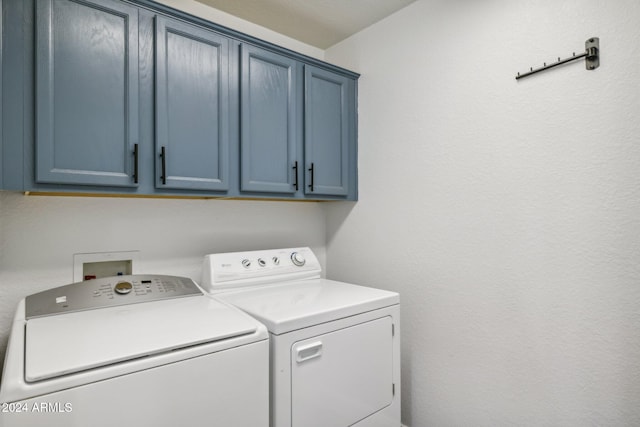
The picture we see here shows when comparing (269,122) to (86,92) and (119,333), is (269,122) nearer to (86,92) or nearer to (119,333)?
(86,92)

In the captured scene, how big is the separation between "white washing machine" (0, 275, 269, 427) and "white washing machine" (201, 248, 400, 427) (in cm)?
12

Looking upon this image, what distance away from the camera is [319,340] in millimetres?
1376

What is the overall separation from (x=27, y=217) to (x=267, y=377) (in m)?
1.26

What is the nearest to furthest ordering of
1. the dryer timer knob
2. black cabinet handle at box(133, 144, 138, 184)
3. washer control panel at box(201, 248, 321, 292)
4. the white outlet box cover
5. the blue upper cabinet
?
the blue upper cabinet, black cabinet handle at box(133, 144, 138, 184), the white outlet box cover, washer control panel at box(201, 248, 321, 292), the dryer timer knob

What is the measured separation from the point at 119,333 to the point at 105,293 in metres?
0.43

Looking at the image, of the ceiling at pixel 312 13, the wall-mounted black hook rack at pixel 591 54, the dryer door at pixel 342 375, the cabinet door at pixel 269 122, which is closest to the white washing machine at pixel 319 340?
the dryer door at pixel 342 375

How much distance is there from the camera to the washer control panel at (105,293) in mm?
1287

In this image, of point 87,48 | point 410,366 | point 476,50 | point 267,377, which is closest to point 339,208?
point 410,366

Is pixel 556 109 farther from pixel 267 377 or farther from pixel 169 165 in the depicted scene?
pixel 169 165

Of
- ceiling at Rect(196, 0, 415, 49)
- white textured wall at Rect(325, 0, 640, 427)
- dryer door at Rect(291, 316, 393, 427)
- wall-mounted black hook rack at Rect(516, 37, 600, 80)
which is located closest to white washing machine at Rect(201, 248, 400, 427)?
dryer door at Rect(291, 316, 393, 427)

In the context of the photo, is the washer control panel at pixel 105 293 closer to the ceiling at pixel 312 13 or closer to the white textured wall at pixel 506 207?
the white textured wall at pixel 506 207

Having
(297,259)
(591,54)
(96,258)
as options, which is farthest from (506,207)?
(96,258)

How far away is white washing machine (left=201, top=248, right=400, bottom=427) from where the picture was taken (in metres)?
1.28

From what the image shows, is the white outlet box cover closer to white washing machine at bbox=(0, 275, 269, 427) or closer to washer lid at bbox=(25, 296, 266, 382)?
white washing machine at bbox=(0, 275, 269, 427)
